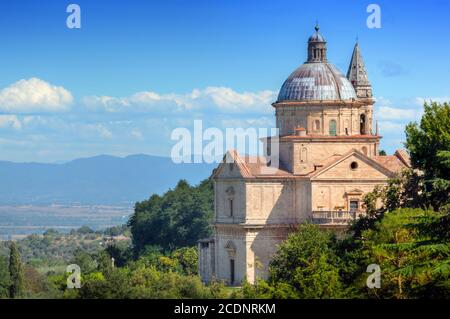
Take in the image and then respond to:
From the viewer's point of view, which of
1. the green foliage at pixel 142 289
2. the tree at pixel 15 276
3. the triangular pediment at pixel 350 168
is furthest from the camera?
the triangular pediment at pixel 350 168

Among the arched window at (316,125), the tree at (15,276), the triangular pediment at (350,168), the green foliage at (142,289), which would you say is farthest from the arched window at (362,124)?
the green foliage at (142,289)

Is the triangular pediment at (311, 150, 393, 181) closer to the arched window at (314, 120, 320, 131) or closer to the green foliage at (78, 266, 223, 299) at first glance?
the arched window at (314, 120, 320, 131)

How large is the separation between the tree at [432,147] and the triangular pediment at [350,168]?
5.62 metres

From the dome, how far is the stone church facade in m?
0.06

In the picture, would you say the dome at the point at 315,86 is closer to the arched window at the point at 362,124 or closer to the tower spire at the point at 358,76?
the arched window at the point at 362,124

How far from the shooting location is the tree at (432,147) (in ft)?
233

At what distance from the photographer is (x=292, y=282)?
6419 centimetres

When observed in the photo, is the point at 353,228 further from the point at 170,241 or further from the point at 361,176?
the point at 170,241

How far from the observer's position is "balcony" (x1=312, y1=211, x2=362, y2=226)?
82375mm

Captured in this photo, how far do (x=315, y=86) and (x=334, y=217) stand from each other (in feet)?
27.0

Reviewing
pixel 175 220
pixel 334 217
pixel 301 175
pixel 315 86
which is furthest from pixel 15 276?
pixel 175 220
